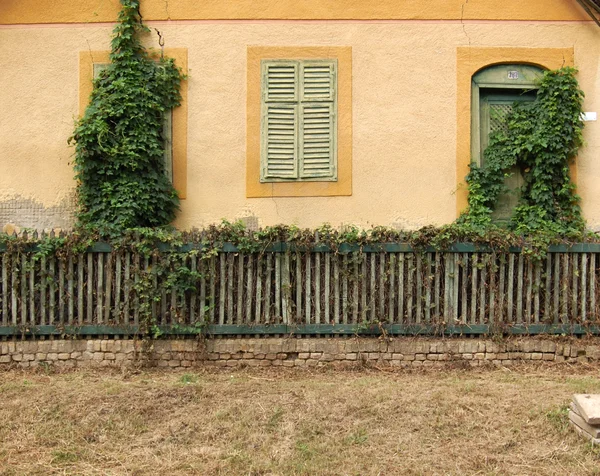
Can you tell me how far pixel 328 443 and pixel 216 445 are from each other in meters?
0.88

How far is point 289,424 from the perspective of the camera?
5051mm

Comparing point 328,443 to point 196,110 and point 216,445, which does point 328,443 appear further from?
point 196,110

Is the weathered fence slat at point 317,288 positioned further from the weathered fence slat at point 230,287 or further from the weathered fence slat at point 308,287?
the weathered fence slat at point 230,287

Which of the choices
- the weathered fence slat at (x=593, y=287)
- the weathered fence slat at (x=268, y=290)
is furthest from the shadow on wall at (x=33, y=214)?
the weathered fence slat at (x=593, y=287)

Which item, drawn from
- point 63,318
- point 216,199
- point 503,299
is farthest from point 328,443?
point 216,199

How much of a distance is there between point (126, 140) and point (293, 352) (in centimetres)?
340

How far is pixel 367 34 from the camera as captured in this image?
317 inches

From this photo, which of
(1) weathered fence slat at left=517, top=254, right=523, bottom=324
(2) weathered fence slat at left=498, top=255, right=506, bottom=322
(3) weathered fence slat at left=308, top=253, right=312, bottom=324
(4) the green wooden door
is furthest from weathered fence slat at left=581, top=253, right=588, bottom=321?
(3) weathered fence slat at left=308, top=253, right=312, bottom=324

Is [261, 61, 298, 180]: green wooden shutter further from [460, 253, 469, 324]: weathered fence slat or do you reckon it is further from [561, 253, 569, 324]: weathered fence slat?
[561, 253, 569, 324]: weathered fence slat

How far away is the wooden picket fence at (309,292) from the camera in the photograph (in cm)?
669

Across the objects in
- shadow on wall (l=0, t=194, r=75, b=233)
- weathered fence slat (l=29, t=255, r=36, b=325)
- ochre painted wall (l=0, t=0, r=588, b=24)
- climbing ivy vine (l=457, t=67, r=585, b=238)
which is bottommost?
weathered fence slat (l=29, t=255, r=36, b=325)

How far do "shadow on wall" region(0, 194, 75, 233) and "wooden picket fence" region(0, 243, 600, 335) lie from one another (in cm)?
141

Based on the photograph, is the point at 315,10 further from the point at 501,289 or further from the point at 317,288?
the point at 501,289

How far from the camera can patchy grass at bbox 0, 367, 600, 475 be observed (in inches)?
173
